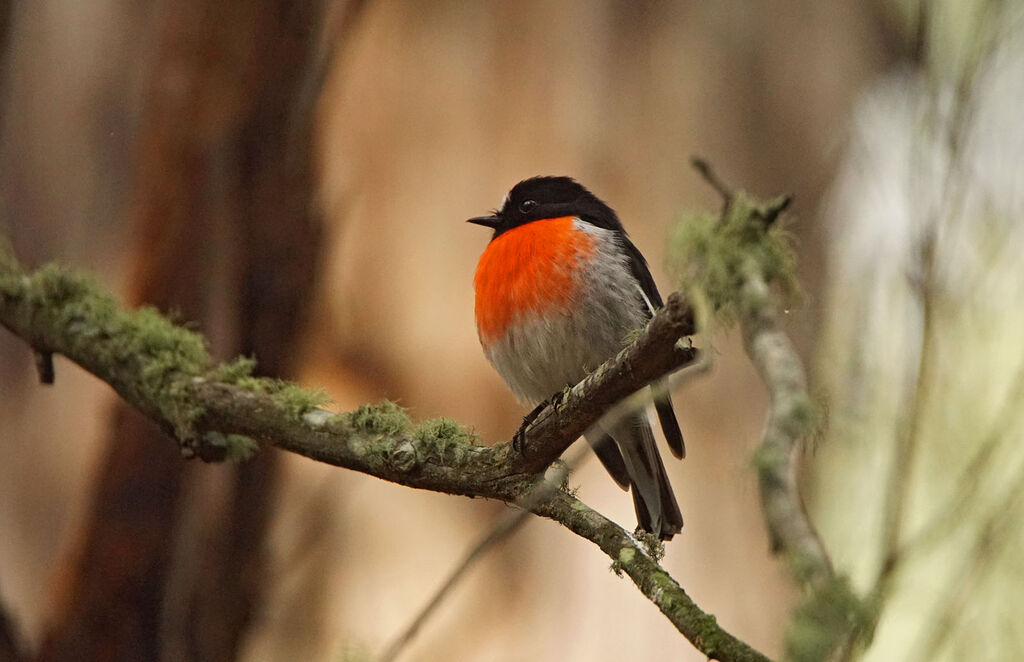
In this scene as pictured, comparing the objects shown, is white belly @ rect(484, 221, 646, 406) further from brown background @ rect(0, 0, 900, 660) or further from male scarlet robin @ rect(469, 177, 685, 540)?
brown background @ rect(0, 0, 900, 660)

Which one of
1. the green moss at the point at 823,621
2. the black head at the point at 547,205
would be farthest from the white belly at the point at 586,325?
the green moss at the point at 823,621

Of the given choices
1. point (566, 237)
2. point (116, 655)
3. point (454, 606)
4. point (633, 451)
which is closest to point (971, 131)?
point (566, 237)

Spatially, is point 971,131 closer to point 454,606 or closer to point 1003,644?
point 1003,644

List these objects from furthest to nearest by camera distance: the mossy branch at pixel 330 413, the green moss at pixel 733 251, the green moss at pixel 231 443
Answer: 1. the green moss at pixel 231 443
2. the mossy branch at pixel 330 413
3. the green moss at pixel 733 251

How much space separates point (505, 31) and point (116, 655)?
8.51ft

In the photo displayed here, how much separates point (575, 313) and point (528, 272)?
177 millimetres

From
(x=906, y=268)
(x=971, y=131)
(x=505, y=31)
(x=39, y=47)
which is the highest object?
(x=505, y=31)

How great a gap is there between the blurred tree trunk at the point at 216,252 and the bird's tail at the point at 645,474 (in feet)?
4.05

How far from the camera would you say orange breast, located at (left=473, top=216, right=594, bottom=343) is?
2680mm

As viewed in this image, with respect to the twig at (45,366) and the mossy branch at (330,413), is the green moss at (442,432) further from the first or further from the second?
the twig at (45,366)

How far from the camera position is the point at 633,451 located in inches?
115

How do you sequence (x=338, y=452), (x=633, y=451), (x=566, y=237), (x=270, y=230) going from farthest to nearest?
(x=270, y=230) → (x=633, y=451) → (x=566, y=237) → (x=338, y=452)

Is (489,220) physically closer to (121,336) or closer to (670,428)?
(670,428)

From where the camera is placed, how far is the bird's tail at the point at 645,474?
2803 mm
